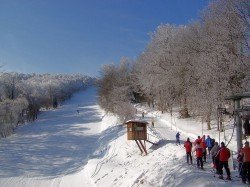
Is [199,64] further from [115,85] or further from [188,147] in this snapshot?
[115,85]

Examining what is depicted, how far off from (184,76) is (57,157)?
781 inches

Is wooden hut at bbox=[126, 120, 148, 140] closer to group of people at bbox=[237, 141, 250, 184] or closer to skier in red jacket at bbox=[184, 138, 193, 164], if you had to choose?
skier in red jacket at bbox=[184, 138, 193, 164]

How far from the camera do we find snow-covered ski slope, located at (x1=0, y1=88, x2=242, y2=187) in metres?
24.5

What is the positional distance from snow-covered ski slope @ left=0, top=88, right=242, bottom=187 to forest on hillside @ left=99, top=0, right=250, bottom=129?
3.84 m

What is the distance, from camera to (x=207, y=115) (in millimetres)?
41594

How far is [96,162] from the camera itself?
4062 centimetres

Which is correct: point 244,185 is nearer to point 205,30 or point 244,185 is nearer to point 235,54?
point 235,54

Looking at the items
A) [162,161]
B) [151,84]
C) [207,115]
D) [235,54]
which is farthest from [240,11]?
[151,84]

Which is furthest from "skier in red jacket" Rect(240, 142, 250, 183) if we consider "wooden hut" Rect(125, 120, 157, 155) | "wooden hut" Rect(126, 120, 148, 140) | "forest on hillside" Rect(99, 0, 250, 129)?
"forest on hillside" Rect(99, 0, 250, 129)

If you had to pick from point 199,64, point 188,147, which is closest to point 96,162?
point 199,64

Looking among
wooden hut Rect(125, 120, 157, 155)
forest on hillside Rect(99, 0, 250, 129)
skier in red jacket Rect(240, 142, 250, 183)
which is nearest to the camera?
skier in red jacket Rect(240, 142, 250, 183)

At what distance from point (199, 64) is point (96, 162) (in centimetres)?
1502

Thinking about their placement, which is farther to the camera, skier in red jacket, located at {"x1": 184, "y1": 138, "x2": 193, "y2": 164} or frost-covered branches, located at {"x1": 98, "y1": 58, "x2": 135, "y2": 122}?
frost-covered branches, located at {"x1": 98, "y1": 58, "x2": 135, "y2": 122}

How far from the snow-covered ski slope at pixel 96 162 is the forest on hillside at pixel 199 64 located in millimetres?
3838
